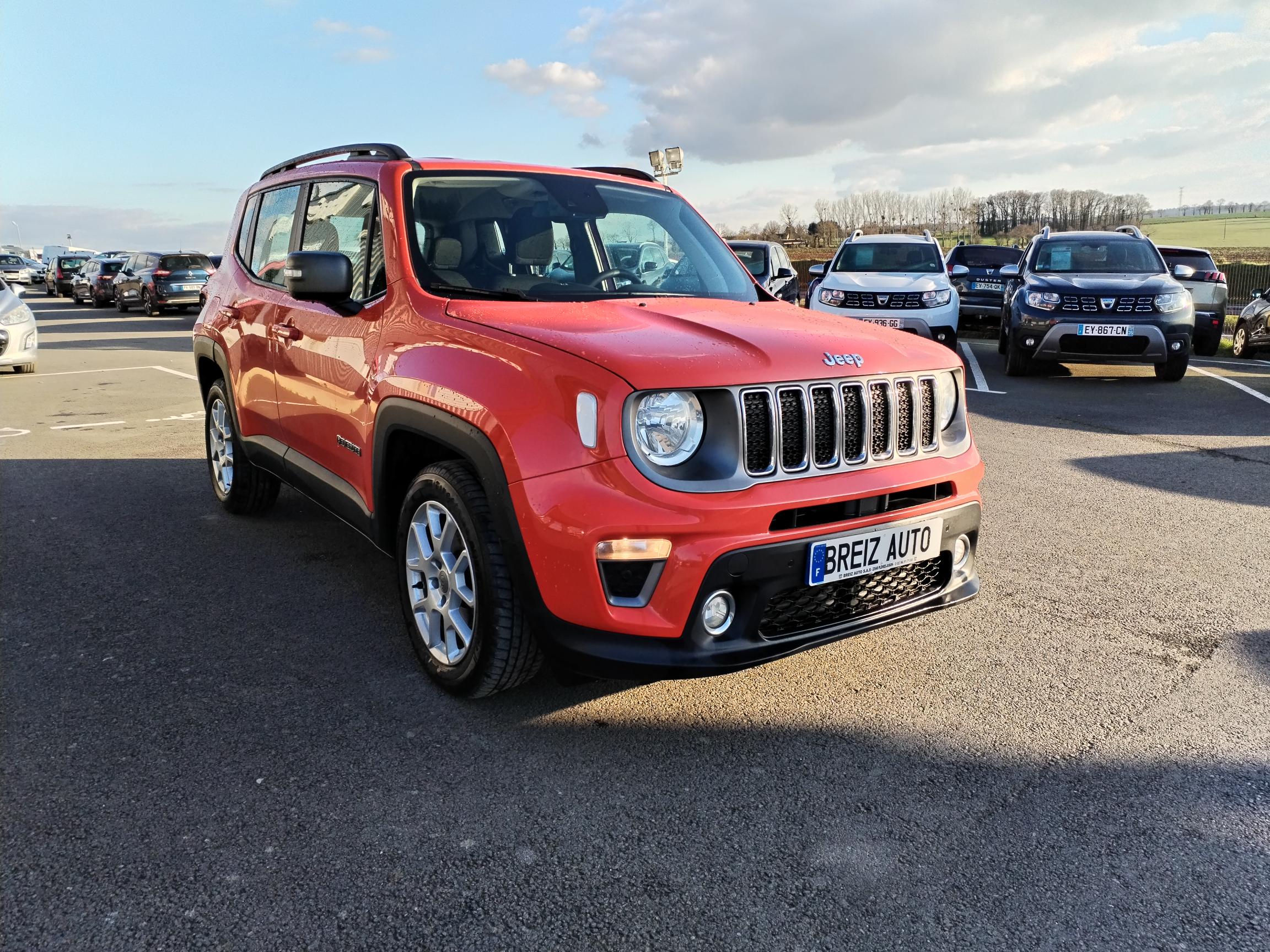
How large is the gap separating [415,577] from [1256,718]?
289 cm

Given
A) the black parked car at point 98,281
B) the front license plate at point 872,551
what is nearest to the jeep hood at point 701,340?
the front license plate at point 872,551

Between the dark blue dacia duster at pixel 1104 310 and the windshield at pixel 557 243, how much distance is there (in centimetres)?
764

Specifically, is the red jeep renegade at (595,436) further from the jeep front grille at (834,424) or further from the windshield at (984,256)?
the windshield at (984,256)

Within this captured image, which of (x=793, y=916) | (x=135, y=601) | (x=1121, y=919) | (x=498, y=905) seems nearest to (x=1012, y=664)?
(x=1121, y=919)

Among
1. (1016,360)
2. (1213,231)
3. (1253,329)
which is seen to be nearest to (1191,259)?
(1253,329)

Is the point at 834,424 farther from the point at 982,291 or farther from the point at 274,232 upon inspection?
the point at 982,291

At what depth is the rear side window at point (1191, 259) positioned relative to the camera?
51.2 ft

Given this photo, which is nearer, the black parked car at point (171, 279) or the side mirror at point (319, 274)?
the side mirror at point (319, 274)

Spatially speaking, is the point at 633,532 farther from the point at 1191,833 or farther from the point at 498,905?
the point at 1191,833

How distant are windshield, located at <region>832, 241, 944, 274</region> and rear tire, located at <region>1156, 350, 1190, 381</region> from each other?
296 centimetres

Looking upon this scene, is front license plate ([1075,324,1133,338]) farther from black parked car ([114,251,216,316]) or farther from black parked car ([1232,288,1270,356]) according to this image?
black parked car ([114,251,216,316])

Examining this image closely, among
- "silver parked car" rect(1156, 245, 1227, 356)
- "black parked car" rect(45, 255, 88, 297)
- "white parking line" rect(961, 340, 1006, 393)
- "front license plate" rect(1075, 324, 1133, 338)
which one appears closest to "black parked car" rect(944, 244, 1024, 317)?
"white parking line" rect(961, 340, 1006, 393)

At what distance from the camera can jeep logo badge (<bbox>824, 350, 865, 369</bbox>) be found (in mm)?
2932

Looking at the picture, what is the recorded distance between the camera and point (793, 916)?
221 cm
